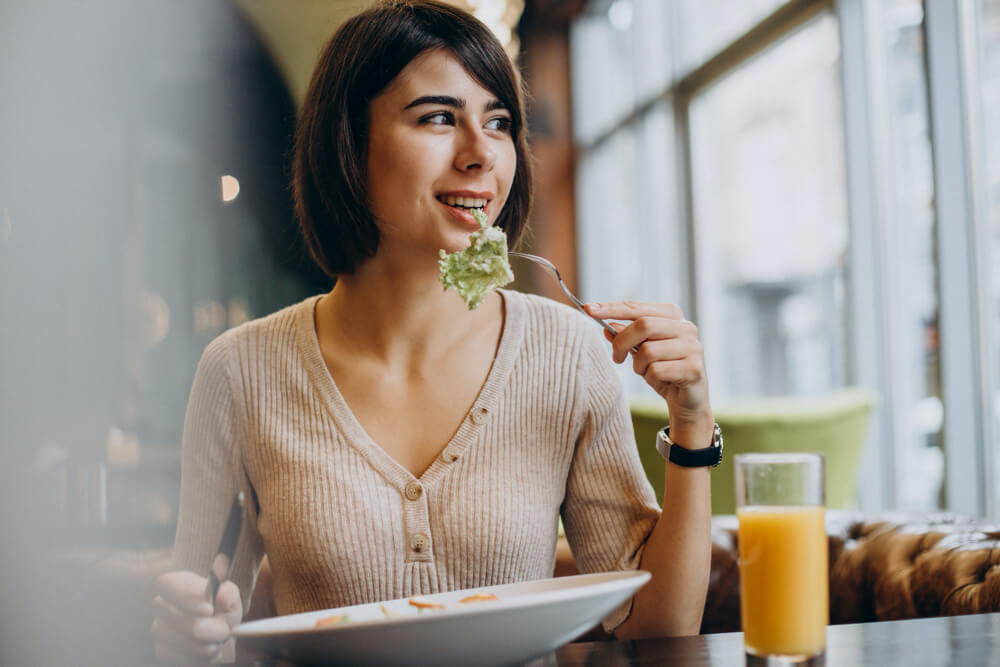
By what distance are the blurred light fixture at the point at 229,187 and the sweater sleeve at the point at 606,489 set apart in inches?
25.2

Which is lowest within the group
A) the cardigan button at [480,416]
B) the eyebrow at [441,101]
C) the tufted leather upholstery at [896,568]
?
the tufted leather upholstery at [896,568]

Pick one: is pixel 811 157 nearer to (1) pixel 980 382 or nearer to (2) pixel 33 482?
(1) pixel 980 382

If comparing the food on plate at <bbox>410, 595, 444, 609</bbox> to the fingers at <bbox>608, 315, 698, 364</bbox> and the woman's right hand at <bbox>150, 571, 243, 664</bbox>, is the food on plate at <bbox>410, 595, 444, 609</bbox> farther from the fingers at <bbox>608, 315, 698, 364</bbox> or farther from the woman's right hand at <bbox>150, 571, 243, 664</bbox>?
the fingers at <bbox>608, 315, 698, 364</bbox>

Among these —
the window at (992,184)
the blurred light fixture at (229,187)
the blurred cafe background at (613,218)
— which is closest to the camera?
the blurred cafe background at (613,218)

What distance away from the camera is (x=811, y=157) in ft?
12.2

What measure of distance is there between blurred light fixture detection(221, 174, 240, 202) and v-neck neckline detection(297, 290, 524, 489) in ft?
0.76

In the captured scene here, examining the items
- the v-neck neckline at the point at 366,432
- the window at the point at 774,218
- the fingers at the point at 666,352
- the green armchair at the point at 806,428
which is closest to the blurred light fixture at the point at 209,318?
the v-neck neckline at the point at 366,432

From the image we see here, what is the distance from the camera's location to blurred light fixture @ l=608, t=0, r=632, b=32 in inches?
218

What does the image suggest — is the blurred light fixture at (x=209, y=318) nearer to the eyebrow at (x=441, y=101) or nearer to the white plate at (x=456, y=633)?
the eyebrow at (x=441, y=101)

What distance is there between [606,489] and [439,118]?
58 centimetres

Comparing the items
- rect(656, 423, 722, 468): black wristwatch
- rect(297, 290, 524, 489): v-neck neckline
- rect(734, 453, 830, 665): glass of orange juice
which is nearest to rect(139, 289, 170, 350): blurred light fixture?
rect(297, 290, 524, 489): v-neck neckline

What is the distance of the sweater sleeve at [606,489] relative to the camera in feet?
3.98

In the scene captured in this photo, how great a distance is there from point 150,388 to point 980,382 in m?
2.43

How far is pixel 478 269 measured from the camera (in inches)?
41.4
